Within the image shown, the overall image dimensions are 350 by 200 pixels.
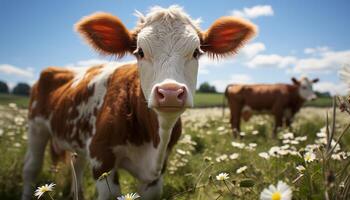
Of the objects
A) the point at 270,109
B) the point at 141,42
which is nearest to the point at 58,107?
the point at 141,42

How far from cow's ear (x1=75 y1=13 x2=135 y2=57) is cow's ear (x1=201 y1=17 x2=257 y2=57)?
853mm

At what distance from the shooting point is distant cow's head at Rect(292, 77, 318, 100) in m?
14.8

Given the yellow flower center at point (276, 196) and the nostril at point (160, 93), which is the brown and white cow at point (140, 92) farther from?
the yellow flower center at point (276, 196)

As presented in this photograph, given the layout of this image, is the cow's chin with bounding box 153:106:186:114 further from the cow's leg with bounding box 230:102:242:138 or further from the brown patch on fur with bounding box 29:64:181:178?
the cow's leg with bounding box 230:102:242:138

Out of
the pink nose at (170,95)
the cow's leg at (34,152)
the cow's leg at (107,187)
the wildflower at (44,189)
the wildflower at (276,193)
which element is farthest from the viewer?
the cow's leg at (34,152)

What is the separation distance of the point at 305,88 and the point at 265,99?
6.69 ft

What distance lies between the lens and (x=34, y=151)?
18.1 ft

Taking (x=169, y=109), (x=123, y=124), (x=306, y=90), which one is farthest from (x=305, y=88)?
(x=169, y=109)

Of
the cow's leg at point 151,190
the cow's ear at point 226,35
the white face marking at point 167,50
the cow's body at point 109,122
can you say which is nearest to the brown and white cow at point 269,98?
the cow's body at point 109,122

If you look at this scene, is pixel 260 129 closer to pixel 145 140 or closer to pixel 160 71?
pixel 145 140

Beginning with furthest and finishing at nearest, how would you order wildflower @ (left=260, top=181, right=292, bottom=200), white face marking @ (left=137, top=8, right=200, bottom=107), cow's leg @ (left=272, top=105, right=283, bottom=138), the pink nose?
cow's leg @ (left=272, top=105, right=283, bottom=138) < white face marking @ (left=137, top=8, right=200, bottom=107) < the pink nose < wildflower @ (left=260, top=181, right=292, bottom=200)

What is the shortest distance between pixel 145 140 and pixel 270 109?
1166 cm

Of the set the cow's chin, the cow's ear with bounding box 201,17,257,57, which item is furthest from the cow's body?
the cow's ear with bounding box 201,17,257,57

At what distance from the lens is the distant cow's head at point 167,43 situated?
8.56 ft
